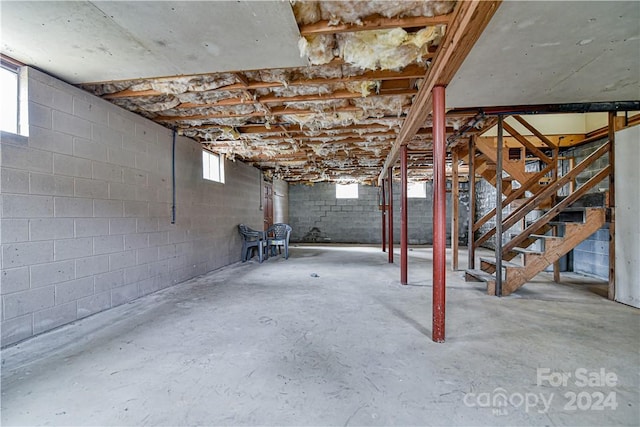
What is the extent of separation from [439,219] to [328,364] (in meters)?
Answer: 1.44

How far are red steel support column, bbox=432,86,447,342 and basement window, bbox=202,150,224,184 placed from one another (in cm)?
409

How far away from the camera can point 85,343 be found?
214 cm

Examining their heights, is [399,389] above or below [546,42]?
below

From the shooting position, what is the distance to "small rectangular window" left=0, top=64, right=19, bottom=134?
7.04 feet

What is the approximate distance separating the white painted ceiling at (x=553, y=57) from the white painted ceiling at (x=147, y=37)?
1460mm

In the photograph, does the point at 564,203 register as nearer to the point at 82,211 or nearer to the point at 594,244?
the point at 594,244

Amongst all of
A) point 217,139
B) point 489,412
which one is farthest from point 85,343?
point 217,139

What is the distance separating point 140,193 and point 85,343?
185cm

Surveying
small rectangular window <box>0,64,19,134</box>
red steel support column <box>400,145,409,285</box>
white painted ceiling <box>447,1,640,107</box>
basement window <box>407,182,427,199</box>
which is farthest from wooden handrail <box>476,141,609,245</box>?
basement window <box>407,182,427,199</box>

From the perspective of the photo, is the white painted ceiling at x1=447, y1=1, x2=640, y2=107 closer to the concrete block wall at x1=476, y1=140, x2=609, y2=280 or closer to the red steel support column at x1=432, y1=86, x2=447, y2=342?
the red steel support column at x1=432, y1=86, x2=447, y2=342

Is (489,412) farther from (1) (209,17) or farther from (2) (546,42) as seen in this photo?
(1) (209,17)

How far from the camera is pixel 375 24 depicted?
179cm

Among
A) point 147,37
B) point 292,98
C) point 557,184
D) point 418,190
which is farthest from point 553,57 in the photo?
point 418,190

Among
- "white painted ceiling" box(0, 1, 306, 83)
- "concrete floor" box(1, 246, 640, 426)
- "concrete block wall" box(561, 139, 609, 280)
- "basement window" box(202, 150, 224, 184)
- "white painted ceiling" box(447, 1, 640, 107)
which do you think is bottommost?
"concrete floor" box(1, 246, 640, 426)
